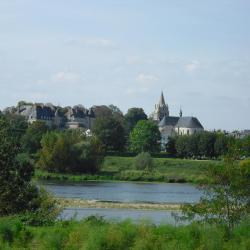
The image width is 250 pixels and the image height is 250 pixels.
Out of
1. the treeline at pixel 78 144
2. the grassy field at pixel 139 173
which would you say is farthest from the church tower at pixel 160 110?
the grassy field at pixel 139 173

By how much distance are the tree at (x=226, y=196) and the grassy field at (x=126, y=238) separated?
4.62 m

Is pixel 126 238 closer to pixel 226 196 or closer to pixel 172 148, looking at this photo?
pixel 226 196

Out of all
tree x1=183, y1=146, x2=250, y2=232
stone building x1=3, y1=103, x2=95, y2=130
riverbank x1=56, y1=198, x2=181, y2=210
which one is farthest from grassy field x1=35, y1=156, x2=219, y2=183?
stone building x1=3, y1=103, x2=95, y2=130

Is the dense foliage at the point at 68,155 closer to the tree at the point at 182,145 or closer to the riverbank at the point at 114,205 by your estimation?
the tree at the point at 182,145

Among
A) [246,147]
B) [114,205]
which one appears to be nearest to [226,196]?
[246,147]

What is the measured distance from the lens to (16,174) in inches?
1007

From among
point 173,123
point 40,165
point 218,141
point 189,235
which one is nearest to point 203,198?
point 189,235

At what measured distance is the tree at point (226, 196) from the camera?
787 inches

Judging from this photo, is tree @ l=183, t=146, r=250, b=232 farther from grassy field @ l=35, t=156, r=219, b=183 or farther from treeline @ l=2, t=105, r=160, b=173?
grassy field @ l=35, t=156, r=219, b=183

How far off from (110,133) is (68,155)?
27509 millimetres

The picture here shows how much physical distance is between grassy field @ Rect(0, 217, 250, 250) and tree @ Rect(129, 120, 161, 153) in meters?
93.7

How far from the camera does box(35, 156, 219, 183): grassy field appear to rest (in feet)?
241

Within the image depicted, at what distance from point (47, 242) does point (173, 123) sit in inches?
6067

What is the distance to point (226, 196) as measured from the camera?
67.3 feet
